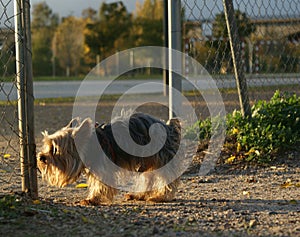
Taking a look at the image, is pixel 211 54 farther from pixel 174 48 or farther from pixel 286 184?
pixel 286 184

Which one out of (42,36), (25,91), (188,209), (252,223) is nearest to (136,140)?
(188,209)

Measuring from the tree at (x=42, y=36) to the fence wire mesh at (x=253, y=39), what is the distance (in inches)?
1222

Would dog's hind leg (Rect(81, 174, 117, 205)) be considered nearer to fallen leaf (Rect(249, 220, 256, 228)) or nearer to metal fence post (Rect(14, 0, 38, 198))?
metal fence post (Rect(14, 0, 38, 198))

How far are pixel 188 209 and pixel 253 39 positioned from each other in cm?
751

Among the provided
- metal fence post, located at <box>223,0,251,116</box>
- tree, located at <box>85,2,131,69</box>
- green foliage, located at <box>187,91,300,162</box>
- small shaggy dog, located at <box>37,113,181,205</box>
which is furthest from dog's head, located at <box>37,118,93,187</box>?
Result: tree, located at <box>85,2,131,69</box>

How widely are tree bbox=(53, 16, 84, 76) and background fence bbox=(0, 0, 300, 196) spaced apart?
29454 millimetres

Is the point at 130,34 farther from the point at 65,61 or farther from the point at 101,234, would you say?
the point at 101,234

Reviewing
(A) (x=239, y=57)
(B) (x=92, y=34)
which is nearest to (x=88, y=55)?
(B) (x=92, y=34)

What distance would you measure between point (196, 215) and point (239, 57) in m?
3.34

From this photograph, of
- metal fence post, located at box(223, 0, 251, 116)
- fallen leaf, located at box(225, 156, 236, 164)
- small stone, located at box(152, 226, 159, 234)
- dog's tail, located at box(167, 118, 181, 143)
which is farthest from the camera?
metal fence post, located at box(223, 0, 251, 116)

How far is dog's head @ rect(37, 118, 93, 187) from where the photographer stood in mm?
5027

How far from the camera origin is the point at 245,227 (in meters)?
4.26

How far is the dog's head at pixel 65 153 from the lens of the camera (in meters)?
5.03

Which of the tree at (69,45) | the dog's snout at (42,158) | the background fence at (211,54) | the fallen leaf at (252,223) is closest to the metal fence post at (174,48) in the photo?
the background fence at (211,54)
